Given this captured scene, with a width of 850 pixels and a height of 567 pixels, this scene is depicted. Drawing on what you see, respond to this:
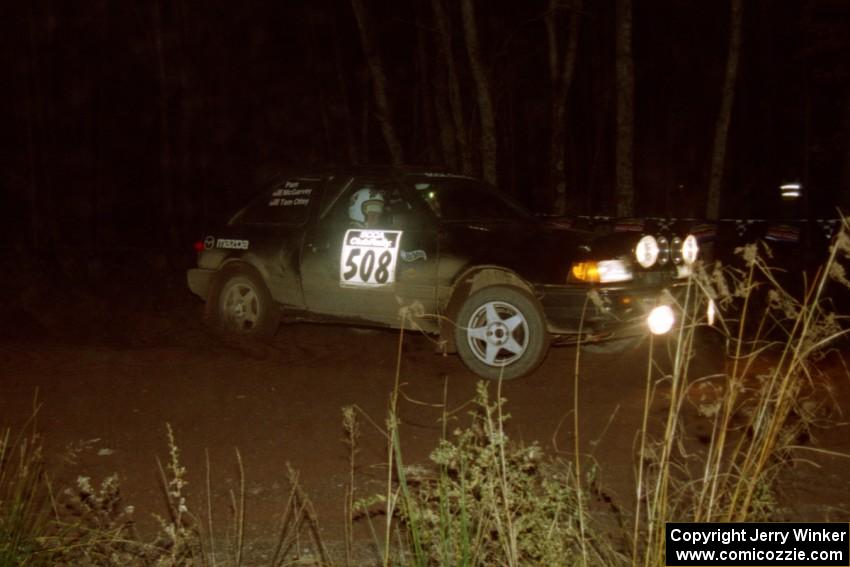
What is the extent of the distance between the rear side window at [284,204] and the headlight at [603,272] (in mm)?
2618

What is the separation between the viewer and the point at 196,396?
6902 millimetres

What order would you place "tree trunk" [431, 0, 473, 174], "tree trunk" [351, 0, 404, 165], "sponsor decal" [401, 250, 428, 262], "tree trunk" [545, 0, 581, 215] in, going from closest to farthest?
1. "sponsor decal" [401, 250, 428, 262]
2. "tree trunk" [431, 0, 473, 174]
3. "tree trunk" [545, 0, 581, 215]
4. "tree trunk" [351, 0, 404, 165]

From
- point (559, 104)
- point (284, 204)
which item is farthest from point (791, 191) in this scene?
point (284, 204)

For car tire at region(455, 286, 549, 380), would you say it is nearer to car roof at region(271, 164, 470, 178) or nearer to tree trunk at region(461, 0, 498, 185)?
car roof at region(271, 164, 470, 178)

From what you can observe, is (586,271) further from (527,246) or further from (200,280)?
(200,280)

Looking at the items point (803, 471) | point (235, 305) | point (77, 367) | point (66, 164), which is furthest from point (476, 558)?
point (66, 164)

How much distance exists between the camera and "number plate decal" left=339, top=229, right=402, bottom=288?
7832 mm

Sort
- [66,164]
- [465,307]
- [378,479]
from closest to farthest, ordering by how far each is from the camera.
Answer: [378,479], [465,307], [66,164]

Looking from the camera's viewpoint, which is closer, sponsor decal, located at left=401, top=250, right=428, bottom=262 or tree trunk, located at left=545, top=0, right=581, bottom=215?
sponsor decal, located at left=401, top=250, right=428, bottom=262

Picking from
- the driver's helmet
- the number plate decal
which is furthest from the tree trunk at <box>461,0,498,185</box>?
the number plate decal

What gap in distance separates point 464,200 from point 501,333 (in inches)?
53.5

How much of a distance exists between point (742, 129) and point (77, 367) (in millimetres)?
41364

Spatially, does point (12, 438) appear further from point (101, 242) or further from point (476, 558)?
point (101, 242)

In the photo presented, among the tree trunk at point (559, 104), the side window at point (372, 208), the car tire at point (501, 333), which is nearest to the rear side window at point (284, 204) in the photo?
the side window at point (372, 208)
